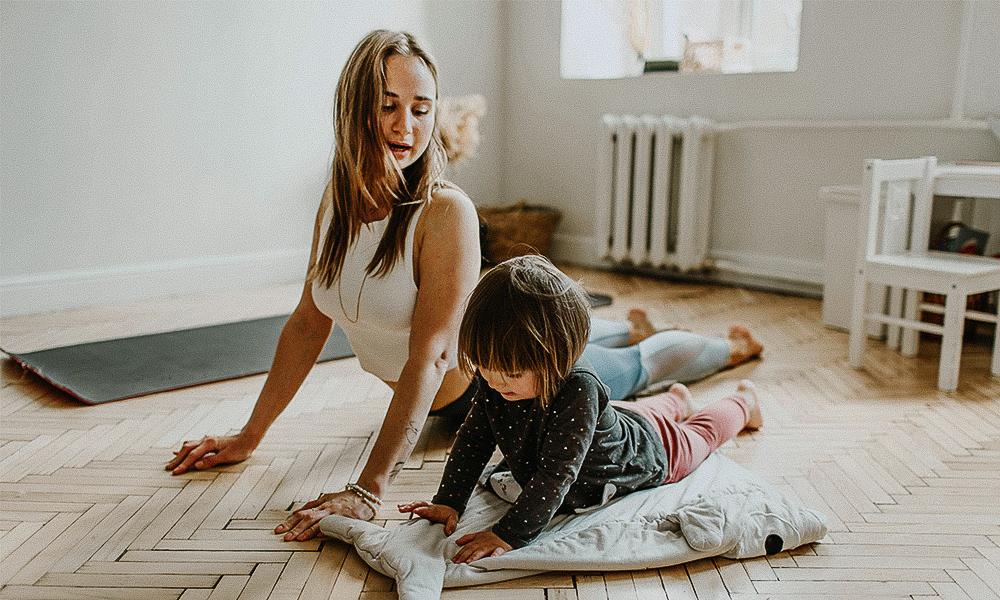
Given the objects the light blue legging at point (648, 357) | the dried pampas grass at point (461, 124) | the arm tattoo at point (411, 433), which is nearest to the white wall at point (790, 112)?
the dried pampas grass at point (461, 124)

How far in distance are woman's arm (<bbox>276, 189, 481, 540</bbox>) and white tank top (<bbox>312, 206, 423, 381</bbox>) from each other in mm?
34

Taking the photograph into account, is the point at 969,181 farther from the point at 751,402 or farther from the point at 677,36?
the point at 677,36

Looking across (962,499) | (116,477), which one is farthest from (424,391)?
(962,499)

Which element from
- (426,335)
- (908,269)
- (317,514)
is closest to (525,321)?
(426,335)

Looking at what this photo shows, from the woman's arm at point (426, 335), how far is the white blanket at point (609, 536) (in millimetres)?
81

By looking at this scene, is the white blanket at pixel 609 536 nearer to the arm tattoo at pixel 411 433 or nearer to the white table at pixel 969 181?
the arm tattoo at pixel 411 433

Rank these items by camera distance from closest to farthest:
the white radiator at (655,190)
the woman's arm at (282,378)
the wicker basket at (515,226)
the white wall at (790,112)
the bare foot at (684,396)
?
the woman's arm at (282,378) < the bare foot at (684,396) < the white wall at (790,112) < the white radiator at (655,190) < the wicker basket at (515,226)

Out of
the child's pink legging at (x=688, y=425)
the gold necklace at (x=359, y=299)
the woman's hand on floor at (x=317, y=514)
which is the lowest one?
the woman's hand on floor at (x=317, y=514)

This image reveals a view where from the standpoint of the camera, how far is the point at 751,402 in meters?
2.02

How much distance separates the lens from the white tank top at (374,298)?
1.64m

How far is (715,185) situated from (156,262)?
8.37ft

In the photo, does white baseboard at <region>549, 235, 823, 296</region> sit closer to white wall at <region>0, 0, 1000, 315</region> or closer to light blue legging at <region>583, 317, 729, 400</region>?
white wall at <region>0, 0, 1000, 315</region>

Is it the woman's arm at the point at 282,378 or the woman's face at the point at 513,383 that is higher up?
the woman's face at the point at 513,383

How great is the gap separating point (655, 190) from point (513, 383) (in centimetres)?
278
